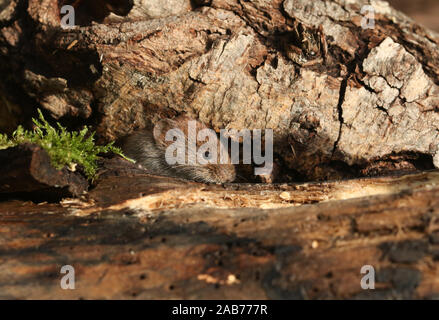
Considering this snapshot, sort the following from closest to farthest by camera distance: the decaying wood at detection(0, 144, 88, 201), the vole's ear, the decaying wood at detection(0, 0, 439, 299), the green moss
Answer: the decaying wood at detection(0, 144, 88, 201) < the green moss < the decaying wood at detection(0, 0, 439, 299) < the vole's ear

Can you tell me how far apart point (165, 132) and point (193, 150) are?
0.39m

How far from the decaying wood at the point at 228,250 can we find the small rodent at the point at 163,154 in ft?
4.76

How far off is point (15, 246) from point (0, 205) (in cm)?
64

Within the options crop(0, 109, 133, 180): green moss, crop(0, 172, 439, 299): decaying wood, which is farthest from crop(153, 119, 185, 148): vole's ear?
crop(0, 172, 439, 299): decaying wood

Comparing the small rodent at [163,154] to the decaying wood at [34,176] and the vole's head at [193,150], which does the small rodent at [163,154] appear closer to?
the vole's head at [193,150]

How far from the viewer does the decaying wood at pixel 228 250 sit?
2.30m

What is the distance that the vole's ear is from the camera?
176 inches

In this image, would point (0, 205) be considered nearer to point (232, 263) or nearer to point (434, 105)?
point (232, 263)

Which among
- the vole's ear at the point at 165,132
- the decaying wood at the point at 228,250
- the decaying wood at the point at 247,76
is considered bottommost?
the decaying wood at the point at 228,250

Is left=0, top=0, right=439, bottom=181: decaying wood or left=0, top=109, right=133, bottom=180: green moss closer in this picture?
left=0, top=109, right=133, bottom=180: green moss

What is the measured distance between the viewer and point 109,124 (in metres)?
4.47

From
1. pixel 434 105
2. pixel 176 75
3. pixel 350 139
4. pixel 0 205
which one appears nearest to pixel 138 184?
pixel 0 205

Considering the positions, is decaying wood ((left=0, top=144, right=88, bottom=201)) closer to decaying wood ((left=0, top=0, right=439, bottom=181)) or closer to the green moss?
the green moss

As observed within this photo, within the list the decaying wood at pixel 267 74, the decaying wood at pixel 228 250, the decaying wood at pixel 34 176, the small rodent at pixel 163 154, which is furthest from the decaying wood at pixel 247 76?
the decaying wood at pixel 228 250
